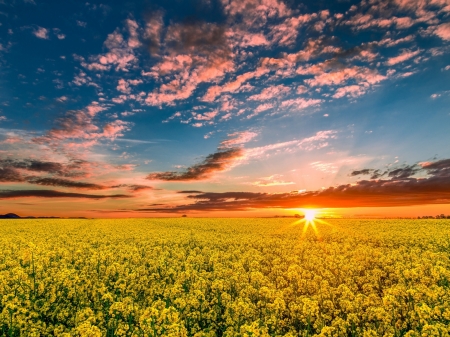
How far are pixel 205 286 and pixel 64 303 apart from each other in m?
5.23

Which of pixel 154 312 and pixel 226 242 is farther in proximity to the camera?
pixel 226 242

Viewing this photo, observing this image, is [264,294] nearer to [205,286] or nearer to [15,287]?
[205,286]

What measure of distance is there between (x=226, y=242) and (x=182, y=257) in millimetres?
7621

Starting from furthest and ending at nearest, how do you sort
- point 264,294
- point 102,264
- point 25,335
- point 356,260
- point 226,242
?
1. point 226,242
2. point 356,260
3. point 102,264
4. point 264,294
5. point 25,335

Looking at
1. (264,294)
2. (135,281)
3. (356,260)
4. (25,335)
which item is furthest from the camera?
(356,260)

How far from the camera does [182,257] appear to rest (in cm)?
1705

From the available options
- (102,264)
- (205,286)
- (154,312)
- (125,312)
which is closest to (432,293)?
(205,286)

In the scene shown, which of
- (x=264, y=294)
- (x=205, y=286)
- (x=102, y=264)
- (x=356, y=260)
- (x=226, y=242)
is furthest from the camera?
(x=226, y=242)

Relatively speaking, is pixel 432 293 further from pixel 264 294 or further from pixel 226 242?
pixel 226 242

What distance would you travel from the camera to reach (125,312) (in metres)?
8.22

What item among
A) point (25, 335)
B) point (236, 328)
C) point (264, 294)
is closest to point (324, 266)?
point (264, 294)

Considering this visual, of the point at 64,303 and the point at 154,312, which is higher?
the point at 154,312

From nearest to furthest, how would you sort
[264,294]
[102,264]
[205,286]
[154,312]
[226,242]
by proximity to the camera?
[154,312]
[264,294]
[205,286]
[102,264]
[226,242]

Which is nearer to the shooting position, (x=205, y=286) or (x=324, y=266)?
(x=205, y=286)
